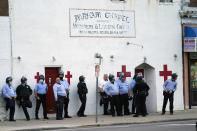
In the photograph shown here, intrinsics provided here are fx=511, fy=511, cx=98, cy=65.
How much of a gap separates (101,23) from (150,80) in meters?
4.02

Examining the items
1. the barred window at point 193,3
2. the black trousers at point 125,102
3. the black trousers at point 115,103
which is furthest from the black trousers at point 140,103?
the barred window at point 193,3

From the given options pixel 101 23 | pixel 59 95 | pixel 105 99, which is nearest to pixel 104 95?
pixel 105 99

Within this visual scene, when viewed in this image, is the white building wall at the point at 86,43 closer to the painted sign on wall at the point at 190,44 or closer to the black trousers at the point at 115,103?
the painted sign on wall at the point at 190,44

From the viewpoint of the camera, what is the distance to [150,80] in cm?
2600

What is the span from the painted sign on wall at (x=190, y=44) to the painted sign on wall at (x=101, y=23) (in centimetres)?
279

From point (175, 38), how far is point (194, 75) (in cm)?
222

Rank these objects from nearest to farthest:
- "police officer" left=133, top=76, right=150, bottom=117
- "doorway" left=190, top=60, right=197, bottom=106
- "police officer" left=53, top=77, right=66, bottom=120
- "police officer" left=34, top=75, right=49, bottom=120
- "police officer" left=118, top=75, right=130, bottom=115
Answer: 1. "police officer" left=53, top=77, right=66, bottom=120
2. "police officer" left=34, top=75, right=49, bottom=120
3. "police officer" left=133, top=76, right=150, bottom=117
4. "police officer" left=118, top=75, right=130, bottom=115
5. "doorway" left=190, top=60, right=197, bottom=106

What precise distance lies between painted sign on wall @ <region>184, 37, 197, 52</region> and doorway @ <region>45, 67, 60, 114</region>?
668 cm

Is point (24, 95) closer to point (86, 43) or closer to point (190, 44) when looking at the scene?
point (86, 43)

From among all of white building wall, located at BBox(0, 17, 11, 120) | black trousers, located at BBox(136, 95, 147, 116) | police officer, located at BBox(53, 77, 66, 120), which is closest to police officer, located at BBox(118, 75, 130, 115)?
black trousers, located at BBox(136, 95, 147, 116)

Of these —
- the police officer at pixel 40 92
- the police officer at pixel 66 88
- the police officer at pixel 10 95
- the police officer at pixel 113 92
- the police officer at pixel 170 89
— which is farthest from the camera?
the police officer at pixel 170 89

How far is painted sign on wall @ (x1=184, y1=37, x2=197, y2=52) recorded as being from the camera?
25.3 metres

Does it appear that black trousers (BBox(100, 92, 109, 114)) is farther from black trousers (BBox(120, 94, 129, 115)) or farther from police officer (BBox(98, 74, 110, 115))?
black trousers (BBox(120, 94, 129, 115))

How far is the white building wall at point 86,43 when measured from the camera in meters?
23.0
